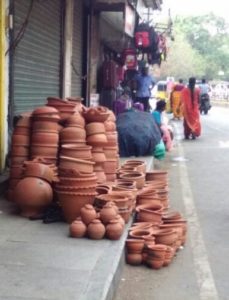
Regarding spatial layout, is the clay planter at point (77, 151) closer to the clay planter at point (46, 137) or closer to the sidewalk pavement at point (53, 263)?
the clay planter at point (46, 137)

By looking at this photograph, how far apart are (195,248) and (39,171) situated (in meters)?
1.64

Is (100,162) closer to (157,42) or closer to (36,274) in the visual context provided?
(36,274)

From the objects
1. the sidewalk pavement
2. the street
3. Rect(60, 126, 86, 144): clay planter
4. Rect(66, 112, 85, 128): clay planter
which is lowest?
the street

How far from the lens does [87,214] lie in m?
5.04

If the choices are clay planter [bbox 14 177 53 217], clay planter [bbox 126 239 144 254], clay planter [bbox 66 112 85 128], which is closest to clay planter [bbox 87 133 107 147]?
clay planter [bbox 66 112 85 128]

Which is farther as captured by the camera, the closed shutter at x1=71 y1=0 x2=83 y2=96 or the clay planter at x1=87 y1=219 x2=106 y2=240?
the closed shutter at x1=71 y1=0 x2=83 y2=96

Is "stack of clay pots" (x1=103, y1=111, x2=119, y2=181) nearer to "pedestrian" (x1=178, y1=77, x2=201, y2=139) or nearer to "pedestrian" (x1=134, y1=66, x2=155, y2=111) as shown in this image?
"pedestrian" (x1=178, y1=77, x2=201, y2=139)

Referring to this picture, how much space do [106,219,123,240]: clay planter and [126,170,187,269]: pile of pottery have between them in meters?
0.12

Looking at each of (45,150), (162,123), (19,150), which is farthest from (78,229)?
(162,123)

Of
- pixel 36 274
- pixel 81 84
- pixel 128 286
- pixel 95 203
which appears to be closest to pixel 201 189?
pixel 95 203

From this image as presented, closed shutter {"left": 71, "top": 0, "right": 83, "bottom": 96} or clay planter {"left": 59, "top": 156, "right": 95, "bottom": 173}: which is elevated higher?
closed shutter {"left": 71, "top": 0, "right": 83, "bottom": 96}

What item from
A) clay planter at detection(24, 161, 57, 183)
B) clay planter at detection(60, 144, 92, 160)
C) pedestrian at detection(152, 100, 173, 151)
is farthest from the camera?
pedestrian at detection(152, 100, 173, 151)

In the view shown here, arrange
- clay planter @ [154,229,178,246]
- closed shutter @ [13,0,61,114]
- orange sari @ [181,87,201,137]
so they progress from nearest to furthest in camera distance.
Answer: clay planter @ [154,229,178,246]
closed shutter @ [13,0,61,114]
orange sari @ [181,87,201,137]

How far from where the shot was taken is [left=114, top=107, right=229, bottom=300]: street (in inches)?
172
